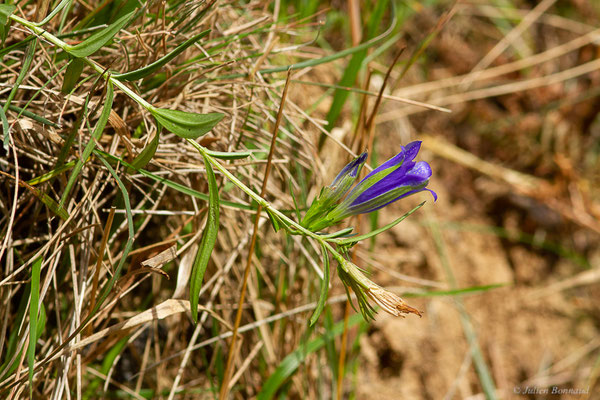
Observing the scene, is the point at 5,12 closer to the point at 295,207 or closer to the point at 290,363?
the point at 295,207

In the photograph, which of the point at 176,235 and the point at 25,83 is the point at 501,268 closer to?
the point at 176,235

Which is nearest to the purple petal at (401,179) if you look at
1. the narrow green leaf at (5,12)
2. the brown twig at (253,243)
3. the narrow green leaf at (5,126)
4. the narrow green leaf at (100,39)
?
the brown twig at (253,243)

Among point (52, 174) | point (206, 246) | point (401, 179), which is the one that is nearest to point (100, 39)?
point (52, 174)

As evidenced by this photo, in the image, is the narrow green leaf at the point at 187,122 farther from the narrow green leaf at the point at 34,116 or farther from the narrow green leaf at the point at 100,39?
the narrow green leaf at the point at 34,116

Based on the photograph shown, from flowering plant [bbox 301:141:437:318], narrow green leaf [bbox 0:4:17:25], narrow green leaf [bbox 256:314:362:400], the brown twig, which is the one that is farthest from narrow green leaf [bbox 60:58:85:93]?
narrow green leaf [bbox 256:314:362:400]

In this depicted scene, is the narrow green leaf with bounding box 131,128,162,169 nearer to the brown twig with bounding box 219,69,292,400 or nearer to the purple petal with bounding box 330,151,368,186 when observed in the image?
the brown twig with bounding box 219,69,292,400
